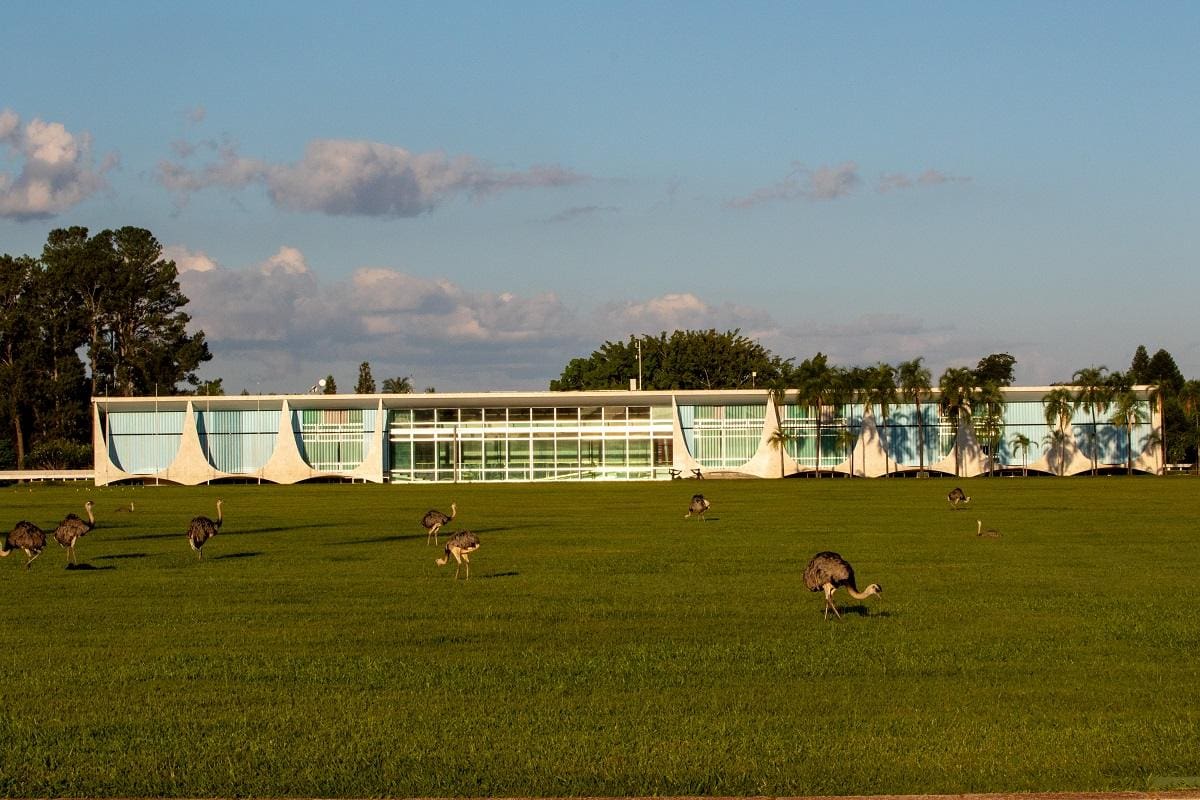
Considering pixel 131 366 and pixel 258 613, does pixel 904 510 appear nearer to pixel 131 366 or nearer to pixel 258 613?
pixel 258 613

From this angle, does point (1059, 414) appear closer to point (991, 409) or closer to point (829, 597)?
point (991, 409)

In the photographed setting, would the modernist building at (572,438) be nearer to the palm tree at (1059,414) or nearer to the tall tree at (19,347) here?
the palm tree at (1059,414)

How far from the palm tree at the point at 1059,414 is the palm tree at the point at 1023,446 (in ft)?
6.45

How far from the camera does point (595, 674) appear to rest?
609 inches

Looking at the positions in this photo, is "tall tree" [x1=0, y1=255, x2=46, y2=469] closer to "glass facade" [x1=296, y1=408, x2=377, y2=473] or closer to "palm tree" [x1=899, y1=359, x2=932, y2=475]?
"glass facade" [x1=296, y1=408, x2=377, y2=473]

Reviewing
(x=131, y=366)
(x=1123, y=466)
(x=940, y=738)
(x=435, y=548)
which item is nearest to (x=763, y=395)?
(x=1123, y=466)

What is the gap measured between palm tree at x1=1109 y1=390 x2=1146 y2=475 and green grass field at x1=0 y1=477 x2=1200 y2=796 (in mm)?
91930

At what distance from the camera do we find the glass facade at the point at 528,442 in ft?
392

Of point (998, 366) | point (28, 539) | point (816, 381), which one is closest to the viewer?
point (28, 539)

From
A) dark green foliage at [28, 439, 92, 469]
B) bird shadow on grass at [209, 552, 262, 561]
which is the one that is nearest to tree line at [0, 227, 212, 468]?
dark green foliage at [28, 439, 92, 469]

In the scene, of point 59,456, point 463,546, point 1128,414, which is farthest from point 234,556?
point 59,456

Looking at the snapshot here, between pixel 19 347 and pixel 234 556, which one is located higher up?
pixel 19 347

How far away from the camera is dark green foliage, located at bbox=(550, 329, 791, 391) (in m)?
156

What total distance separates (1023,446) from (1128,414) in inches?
347
